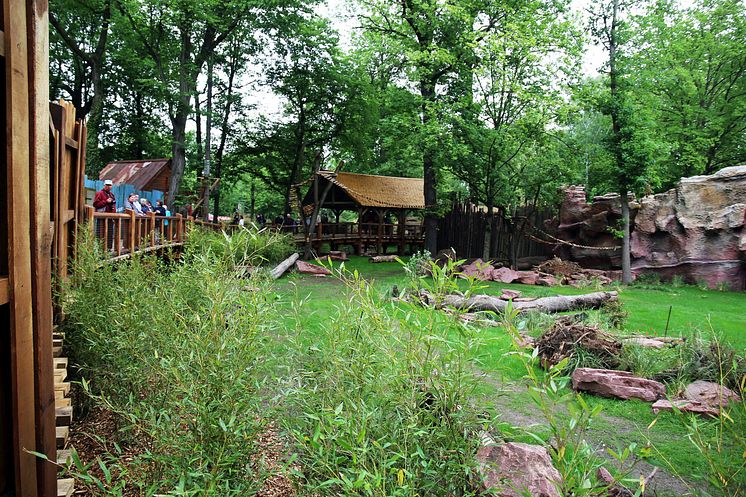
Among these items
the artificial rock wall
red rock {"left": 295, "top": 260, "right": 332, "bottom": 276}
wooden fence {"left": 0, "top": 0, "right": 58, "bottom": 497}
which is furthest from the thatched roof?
wooden fence {"left": 0, "top": 0, "right": 58, "bottom": 497}

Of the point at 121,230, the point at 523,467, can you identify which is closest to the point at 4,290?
the point at 523,467

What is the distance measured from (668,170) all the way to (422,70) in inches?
431

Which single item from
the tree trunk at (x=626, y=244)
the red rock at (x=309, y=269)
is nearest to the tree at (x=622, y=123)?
the tree trunk at (x=626, y=244)

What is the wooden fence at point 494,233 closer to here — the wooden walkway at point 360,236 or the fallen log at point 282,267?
the wooden walkway at point 360,236

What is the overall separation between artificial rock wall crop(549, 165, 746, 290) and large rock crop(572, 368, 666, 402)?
32.3 ft

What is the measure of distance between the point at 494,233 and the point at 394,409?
1611cm

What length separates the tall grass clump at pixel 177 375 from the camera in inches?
82.4

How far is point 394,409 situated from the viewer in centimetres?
226

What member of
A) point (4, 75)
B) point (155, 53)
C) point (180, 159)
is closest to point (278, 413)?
point (4, 75)

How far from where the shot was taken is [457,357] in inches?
88.2

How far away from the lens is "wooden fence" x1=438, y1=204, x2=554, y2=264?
54.9 ft

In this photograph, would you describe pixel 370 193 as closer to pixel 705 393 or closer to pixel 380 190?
pixel 380 190

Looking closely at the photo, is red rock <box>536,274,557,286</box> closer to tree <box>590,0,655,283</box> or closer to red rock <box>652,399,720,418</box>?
tree <box>590,0,655,283</box>

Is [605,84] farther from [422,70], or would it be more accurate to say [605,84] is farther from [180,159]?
[180,159]
